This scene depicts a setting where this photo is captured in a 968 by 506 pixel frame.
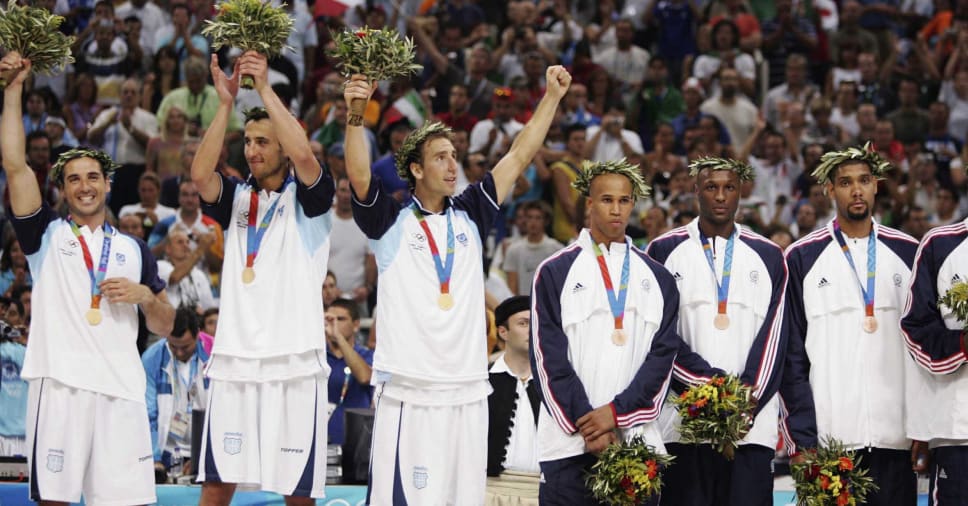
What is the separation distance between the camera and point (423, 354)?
7.90m

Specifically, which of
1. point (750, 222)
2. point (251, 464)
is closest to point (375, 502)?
point (251, 464)

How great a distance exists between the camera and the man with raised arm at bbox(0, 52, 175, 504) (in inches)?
316

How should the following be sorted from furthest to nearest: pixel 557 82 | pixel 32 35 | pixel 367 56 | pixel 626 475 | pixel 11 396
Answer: pixel 11 396, pixel 557 82, pixel 32 35, pixel 367 56, pixel 626 475

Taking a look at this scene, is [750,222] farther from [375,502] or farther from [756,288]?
[375,502]

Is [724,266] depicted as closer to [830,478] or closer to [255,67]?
[830,478]

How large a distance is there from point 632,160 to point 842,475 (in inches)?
328

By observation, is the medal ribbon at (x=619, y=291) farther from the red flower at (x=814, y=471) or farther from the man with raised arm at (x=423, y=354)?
the red flower at (x=814, y=471)

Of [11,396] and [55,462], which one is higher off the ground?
[11,396]

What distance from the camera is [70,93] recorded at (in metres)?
17.2

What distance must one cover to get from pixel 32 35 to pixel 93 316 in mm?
1712

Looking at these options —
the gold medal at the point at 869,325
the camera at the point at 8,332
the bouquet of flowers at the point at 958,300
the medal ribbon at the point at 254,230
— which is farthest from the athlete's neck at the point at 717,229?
the camera at the point at 8,332

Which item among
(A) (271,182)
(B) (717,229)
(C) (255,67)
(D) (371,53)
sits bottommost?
(B) (717,229)

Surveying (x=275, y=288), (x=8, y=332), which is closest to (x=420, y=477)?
(x=275, y=288)

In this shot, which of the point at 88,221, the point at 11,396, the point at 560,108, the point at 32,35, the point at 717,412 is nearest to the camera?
the point at 717,412
